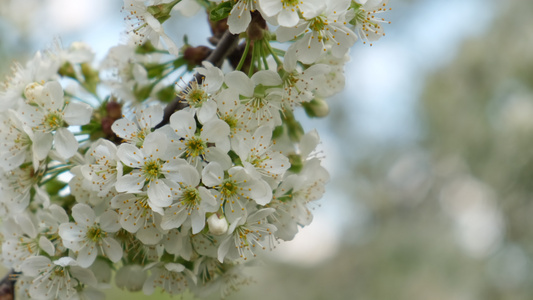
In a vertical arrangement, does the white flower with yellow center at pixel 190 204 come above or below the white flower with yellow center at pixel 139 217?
above

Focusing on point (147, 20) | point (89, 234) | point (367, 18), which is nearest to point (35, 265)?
point (89, 234)

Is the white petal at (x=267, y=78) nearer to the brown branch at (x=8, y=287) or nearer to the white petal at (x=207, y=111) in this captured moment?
the white petal at (x=207, y=111)

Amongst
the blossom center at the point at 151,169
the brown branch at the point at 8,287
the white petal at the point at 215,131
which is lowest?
the brown branch at the point at 8,287

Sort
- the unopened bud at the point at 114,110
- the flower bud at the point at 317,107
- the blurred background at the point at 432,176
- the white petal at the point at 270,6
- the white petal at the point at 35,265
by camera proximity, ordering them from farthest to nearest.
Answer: the blurred background at the point at 432,176 → the flower bud at the point at 317,107 → the unopened bud at the point at 114,110 → the white petal at the point at 35,265 → the white petal at the point at 270,6

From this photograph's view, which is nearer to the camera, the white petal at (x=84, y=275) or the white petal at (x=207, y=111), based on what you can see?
the white petal at (x=207, y=111)

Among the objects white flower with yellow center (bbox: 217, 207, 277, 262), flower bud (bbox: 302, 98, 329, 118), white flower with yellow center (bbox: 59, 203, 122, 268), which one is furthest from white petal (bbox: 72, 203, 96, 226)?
flower bud (bbox: 302, 98, 329, 118)

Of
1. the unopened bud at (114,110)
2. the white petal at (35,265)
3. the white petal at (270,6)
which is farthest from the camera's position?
the unopened bud at (114,110)

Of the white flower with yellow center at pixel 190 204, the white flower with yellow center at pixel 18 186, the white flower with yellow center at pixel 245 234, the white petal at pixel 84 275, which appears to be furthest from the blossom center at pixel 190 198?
the white flower with yellow center at pixel 18 186

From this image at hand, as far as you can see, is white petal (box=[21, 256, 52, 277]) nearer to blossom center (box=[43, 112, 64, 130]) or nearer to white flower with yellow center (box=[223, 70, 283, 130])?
blossom center (box=[43, 112, 64, 130])
